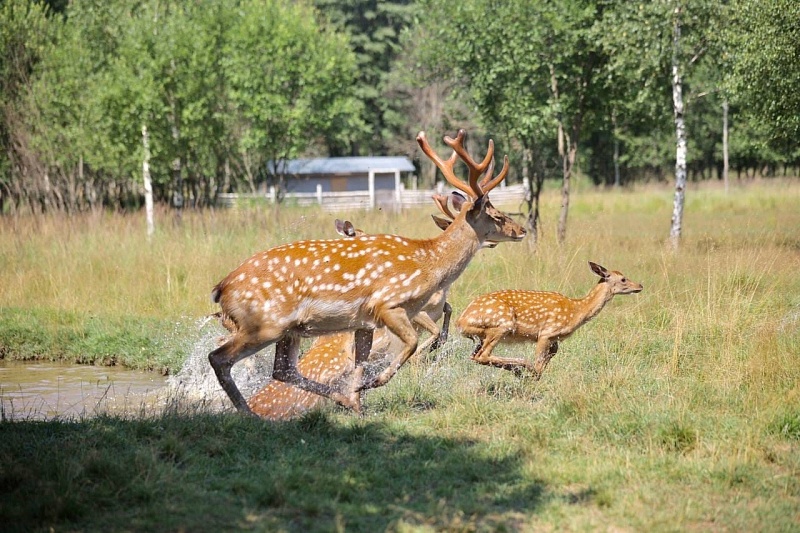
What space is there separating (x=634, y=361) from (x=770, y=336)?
1199 mm

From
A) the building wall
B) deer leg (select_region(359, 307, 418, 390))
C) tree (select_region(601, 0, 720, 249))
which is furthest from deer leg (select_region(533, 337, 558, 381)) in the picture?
the building wall

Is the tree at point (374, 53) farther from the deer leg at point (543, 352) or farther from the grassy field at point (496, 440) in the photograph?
the deer leg at point (543, 352)

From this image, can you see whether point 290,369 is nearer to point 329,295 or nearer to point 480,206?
point 329,295

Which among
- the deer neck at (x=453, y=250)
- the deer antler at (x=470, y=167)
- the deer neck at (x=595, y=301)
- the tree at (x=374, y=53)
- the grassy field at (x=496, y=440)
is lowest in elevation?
the grassy field at (x=496, y=440)

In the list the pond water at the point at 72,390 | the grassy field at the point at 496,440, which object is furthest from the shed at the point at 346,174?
the pond water at the point at 72,390

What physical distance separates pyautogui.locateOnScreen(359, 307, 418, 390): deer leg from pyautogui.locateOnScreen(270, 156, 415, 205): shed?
131 ft

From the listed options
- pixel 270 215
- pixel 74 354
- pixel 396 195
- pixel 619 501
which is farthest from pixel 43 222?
pixel 396 195

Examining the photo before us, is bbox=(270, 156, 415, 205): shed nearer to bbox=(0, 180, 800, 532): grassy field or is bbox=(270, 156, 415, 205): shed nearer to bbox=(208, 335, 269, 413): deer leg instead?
bbox=(0, 180, 800, 532): grassy field

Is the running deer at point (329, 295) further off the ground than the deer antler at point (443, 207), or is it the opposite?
the deer antler at point (443, 207)

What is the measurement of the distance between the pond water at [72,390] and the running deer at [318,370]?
92cm

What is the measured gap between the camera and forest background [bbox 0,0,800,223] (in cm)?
1655

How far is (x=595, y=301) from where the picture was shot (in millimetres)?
9008

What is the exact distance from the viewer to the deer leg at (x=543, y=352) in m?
8.68

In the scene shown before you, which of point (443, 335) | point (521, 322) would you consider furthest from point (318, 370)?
point (521, 322)
